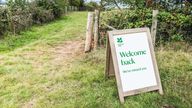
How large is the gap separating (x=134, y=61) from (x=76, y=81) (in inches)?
47.0

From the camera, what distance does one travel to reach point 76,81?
4977 mm

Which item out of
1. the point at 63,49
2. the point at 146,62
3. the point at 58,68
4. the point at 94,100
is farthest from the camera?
the point at 63,49

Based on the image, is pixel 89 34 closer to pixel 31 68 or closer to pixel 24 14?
pixel 31 68

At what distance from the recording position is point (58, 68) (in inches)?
234

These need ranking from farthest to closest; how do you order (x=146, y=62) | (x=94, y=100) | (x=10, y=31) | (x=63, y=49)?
(x=10, y=31) → (x=63, y=49) → (x=146, y=62) → (x=94, y=100)

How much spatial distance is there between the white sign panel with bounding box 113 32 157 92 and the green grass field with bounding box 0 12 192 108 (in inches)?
8.4

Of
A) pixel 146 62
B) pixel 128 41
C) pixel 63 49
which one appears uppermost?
pixel 128 41

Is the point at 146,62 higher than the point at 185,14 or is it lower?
lower

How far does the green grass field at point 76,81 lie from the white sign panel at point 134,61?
213 millimetres

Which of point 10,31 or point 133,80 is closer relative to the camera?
point 133,80

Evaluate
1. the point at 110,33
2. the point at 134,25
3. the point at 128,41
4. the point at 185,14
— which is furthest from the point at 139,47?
the point at 185,14

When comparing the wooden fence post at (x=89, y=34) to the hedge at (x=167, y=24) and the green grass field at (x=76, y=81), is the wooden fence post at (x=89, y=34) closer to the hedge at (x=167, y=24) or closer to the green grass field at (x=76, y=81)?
the green grass field at (x=76, y=81)

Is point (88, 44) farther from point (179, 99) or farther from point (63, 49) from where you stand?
point (179, 99)

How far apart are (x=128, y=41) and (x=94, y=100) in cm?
104
